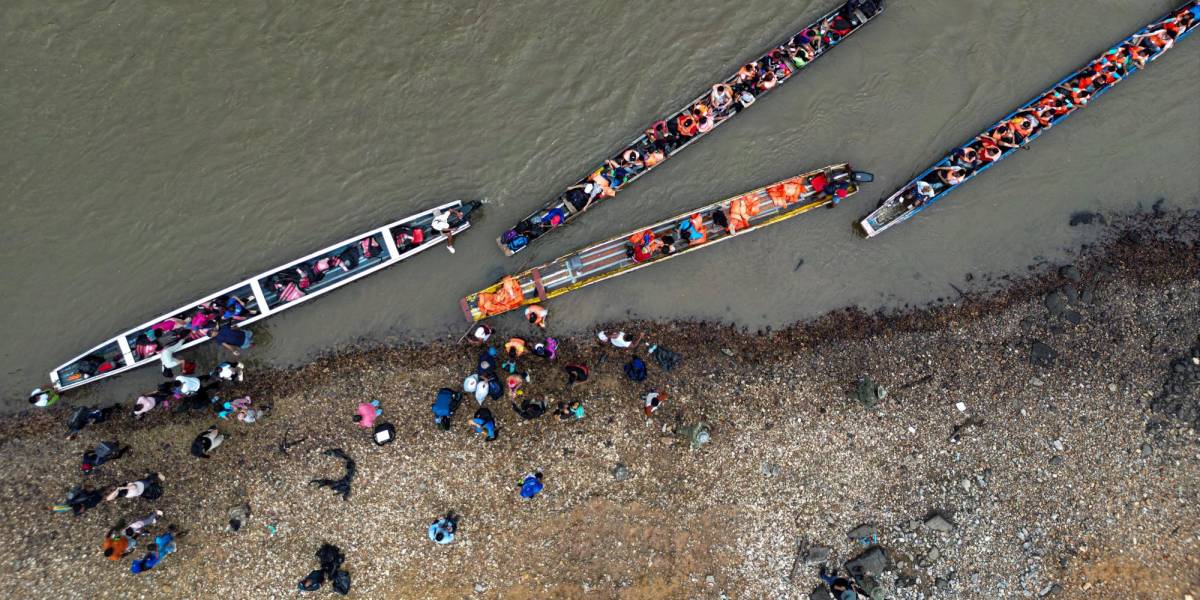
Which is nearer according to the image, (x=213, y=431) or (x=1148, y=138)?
(x=213, y=431)

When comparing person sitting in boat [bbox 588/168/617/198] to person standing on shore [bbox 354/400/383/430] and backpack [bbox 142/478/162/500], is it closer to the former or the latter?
person standing on shore [bbox 354/400/383/430]

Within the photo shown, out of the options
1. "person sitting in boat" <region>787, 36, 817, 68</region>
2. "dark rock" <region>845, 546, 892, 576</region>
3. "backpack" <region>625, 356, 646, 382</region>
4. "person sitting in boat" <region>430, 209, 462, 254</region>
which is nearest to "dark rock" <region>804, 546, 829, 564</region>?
"dark rock" <region>845, 546, 892, 576</region>

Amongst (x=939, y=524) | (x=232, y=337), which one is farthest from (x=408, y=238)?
(x=939, y=524)

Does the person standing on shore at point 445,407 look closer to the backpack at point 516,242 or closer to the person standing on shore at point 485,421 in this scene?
the person standing on shore at point 485,421

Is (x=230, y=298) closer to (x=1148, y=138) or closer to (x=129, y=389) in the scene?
(x=129, y=389)

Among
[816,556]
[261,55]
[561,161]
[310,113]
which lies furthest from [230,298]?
[816,556]

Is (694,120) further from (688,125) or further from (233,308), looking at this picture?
(233,308)
